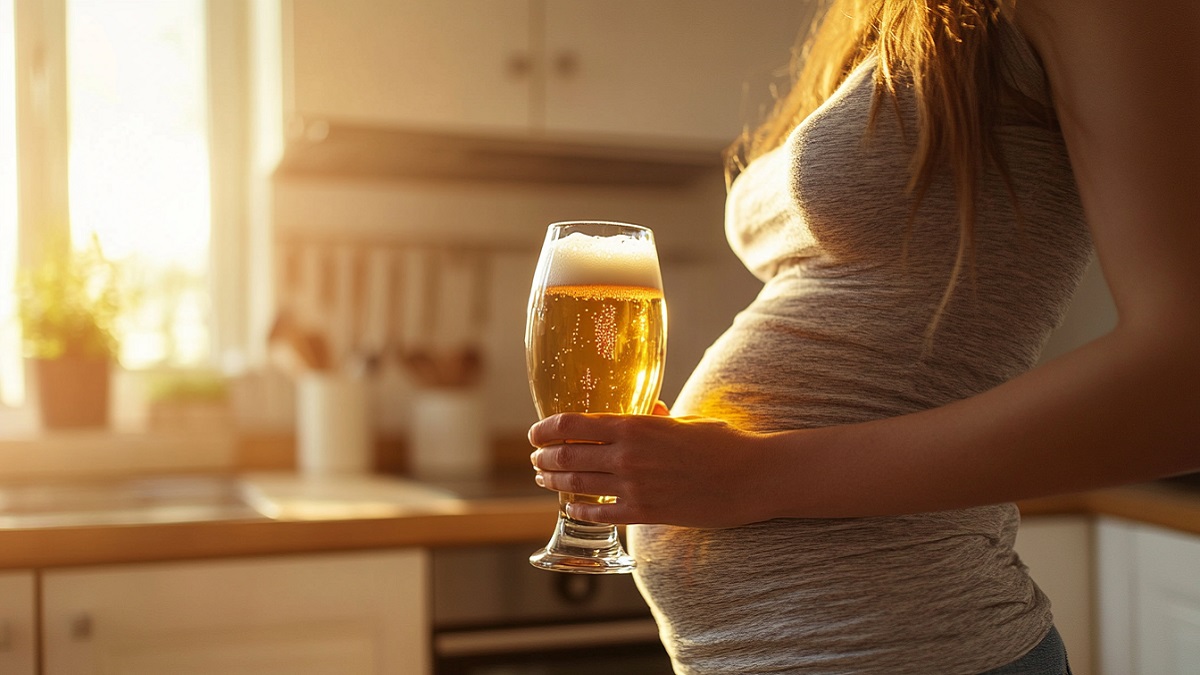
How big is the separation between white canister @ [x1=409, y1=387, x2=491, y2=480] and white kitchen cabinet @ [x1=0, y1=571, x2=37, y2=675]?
0.81 meters

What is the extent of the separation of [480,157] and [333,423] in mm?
575

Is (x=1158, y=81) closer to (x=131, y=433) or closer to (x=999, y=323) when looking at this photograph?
(x=999, y=323)

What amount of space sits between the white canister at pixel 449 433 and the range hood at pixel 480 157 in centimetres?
44

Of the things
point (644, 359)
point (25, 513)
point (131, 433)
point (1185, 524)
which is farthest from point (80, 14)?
point (1185, 524)

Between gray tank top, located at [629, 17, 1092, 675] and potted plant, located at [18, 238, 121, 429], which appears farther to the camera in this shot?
potted plant, located at [18, 238, 121, 429]

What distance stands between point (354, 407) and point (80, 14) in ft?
3.20

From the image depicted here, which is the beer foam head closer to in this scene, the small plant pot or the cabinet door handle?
the cabinet door handle

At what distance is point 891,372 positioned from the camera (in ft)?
1.98

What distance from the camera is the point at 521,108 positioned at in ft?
6.13

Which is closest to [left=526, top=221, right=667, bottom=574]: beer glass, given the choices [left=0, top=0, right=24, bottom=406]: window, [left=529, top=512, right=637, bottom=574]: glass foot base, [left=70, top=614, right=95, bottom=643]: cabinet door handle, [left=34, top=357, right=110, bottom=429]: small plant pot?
[left=529, top=512, right=637, bottom=574]: glass foot base

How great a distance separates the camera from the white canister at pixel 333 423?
6.55ft

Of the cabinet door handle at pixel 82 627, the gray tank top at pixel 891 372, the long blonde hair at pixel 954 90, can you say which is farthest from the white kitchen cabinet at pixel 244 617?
the long blonde hair at pixel 954 90

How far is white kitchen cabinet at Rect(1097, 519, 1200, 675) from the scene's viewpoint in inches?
56.6

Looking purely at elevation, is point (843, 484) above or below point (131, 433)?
above
